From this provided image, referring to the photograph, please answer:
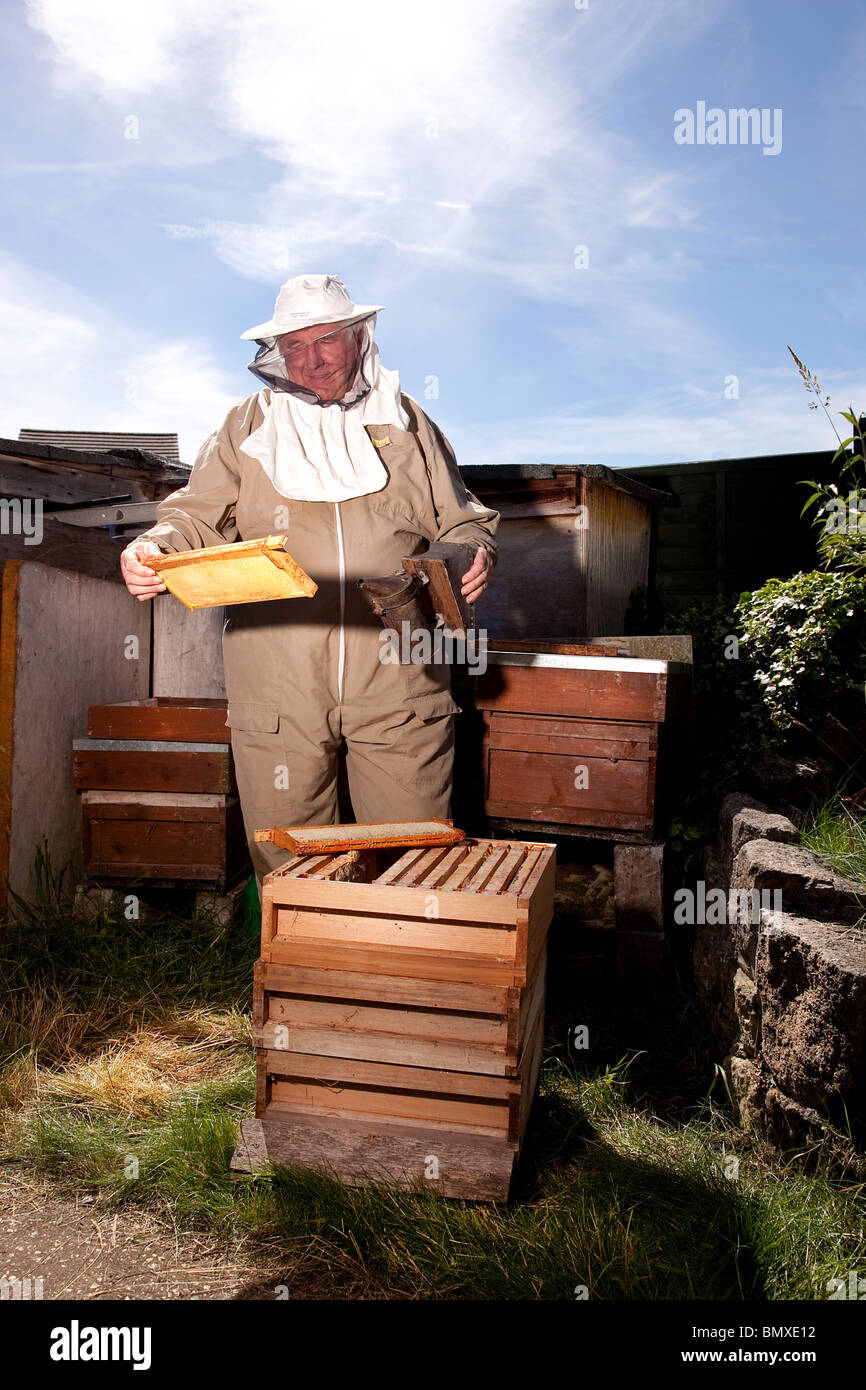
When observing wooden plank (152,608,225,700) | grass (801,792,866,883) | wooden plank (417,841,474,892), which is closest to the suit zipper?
wooden plank (417,841,474,892)

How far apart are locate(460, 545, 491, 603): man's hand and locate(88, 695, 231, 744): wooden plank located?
144 centimetres

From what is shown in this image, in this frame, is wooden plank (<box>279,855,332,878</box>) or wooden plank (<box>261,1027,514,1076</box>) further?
wooden plank (<box>279,855,332,878</box>)

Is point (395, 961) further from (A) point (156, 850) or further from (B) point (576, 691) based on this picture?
(A) point (156, 850)

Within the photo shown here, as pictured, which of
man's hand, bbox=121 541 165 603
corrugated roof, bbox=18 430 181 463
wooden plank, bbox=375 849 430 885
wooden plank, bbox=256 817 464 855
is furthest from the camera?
corrugated roof, bbox=18 430 181 463

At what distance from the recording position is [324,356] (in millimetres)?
3072

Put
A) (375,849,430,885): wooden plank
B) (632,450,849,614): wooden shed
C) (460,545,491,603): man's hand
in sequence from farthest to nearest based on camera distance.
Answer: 1. (632,450,849,614): wooden shed
2. (460,545,491,603): man's hand
3. (375,849,430,885): wooden plank

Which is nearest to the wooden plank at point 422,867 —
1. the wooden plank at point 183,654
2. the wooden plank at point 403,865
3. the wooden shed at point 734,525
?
the wooden plank at point 403,865

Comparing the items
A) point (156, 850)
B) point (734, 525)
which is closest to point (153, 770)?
point (156, 850)

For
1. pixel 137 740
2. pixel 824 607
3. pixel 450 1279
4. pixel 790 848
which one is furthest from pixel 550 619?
pixel 450 1279

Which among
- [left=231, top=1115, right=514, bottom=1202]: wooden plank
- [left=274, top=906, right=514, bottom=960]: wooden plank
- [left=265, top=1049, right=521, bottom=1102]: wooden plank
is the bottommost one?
[left=231, top=1115, right=514, bottom=1202]: wooden plank

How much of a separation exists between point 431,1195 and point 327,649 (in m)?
1.59

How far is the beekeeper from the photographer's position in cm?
307

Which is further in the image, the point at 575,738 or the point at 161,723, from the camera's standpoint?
the point at 161,723

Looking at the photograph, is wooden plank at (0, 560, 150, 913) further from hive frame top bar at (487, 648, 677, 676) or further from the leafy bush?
the leafy bush
